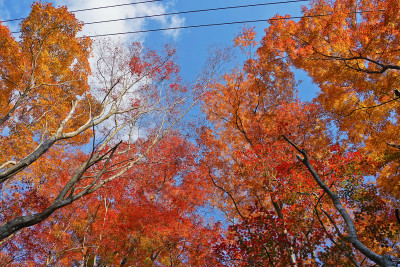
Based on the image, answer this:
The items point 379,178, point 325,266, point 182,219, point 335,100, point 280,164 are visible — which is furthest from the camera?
point 182,219

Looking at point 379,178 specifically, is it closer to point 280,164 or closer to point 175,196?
point 280,164

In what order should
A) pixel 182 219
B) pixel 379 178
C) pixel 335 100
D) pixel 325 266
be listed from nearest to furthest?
pixel 325 266, pixel 379 178, pixel 335 100, pixel 182 219

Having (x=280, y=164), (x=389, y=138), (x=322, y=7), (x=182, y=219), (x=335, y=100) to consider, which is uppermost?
(x=322, y=7)

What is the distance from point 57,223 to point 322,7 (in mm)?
20015

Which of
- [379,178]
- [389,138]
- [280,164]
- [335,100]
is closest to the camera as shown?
[280,164]

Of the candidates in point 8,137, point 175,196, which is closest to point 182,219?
point 175,196

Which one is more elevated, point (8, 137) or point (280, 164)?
point (280, 164)

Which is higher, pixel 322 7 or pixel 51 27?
pixel 322 7

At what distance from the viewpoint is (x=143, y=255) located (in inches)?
485

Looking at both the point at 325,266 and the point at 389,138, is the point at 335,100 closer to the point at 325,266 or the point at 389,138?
the point at 389,138

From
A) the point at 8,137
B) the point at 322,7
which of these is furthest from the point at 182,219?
the point at 322,7

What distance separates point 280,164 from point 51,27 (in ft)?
38.9

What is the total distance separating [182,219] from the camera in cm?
1260

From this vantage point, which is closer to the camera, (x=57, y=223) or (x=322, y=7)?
(x=322, y=7)
